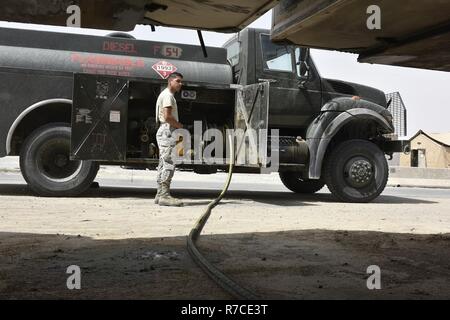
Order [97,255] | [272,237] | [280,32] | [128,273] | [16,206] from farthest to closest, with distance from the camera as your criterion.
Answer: [16,206] → [272,237] → [97,255] → [280,32] → [128,273]

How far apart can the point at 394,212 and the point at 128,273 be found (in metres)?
5.21

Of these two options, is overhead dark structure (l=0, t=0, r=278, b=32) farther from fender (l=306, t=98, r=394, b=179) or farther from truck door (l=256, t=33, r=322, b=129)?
fender (l=306, t=98, r=394, b=179)

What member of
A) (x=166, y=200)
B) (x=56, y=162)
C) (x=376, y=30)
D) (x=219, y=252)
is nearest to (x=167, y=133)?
(x=166, y=200)

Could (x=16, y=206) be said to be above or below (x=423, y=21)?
below

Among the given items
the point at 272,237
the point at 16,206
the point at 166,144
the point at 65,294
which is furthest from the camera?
the point at 166,144

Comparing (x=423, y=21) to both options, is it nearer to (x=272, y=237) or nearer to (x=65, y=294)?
(x=272, y=237)

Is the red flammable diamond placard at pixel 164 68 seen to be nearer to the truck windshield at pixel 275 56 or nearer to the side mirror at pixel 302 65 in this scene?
the truck windshield at pixel 275 56

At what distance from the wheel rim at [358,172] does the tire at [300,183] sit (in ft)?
5.11

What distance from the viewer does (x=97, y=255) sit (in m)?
3.70

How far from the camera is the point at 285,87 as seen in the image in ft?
29.1

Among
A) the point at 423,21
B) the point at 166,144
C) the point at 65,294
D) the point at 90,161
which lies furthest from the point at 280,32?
the point at 90,161

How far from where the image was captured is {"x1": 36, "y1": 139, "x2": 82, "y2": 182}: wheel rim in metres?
7.94

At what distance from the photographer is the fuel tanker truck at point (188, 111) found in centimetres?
775

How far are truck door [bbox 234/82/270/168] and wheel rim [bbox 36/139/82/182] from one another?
2.64 m
